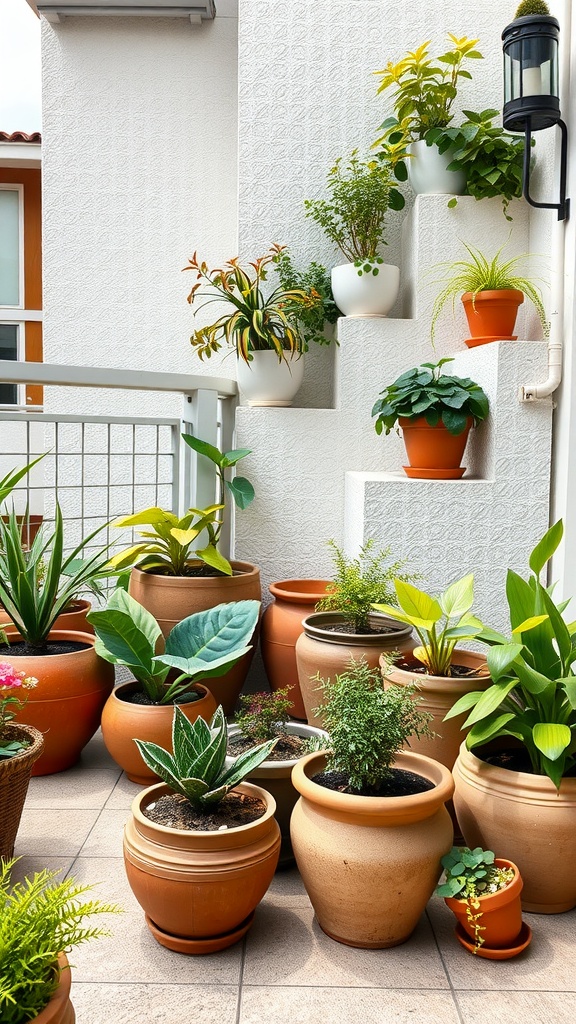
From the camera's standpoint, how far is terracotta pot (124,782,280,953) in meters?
1.73

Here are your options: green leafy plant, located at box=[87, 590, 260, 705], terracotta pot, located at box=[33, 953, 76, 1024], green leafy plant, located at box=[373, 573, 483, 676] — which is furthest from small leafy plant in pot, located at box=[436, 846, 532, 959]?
terracotta pot, located at box=[33, 953, 76, 1024]

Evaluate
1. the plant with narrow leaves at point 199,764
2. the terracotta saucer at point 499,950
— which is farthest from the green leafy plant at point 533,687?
the plant with narrow leaves at point 199,764

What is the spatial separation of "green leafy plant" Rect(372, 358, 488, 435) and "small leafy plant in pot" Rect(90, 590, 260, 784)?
1.04m

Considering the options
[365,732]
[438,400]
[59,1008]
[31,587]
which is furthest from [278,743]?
[438,400]

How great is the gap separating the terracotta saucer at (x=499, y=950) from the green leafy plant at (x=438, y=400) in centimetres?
173

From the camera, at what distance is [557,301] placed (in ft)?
10.2

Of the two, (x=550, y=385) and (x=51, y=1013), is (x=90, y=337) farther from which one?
(x=51, y=1013)

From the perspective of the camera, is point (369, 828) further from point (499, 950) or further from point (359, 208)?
point (359, 208)

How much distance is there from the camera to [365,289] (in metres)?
3.63

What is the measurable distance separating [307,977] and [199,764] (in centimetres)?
49

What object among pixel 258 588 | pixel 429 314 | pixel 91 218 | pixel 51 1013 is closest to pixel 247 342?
pixel 429 314

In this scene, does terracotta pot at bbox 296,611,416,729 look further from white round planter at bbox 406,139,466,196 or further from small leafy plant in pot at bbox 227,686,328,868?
white round planter at bbox 406,139,466,196

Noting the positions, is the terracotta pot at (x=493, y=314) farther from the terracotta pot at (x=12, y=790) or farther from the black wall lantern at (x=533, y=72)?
the terracotta pot at (x=12, y=790)

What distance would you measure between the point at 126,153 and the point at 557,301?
100.0 inches
